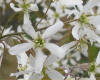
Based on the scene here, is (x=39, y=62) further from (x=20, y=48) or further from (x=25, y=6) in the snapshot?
(x=25, y=6)

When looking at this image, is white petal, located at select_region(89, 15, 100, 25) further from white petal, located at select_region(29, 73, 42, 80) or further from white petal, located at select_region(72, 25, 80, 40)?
white petal, located at select_region(29, 73, 42, 80)

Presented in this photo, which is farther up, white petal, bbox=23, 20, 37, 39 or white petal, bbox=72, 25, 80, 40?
white petal, bbox=23, 20, 37, 39

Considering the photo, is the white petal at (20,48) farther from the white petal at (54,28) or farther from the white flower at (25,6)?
the white flower at (25,6)

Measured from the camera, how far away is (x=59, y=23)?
899 mm

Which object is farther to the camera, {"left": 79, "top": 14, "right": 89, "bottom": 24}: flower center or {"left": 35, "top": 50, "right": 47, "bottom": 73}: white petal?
{"left": 79, "top": 14, "right": 89, "bottom": 24}: flower center

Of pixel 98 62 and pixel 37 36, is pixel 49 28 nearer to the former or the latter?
pixel 37 36

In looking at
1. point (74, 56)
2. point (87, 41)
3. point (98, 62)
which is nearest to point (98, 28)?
point (87, 41)

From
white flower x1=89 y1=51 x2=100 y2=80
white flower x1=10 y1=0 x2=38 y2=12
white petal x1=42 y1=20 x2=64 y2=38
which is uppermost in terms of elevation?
white flower x1=10 y1=0 x2=38 y2=12

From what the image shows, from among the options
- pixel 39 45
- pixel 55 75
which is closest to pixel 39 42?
pixel 39 45

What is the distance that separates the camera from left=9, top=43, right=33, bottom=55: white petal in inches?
35.3

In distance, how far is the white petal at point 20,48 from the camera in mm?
897

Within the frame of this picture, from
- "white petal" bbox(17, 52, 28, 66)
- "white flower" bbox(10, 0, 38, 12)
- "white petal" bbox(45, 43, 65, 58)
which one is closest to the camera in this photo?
"white petal" bbox(45, 43, 65, 58)

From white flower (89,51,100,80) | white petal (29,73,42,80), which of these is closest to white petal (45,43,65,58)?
white petal (29,73,42,80)

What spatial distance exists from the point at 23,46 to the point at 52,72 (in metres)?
0.13
